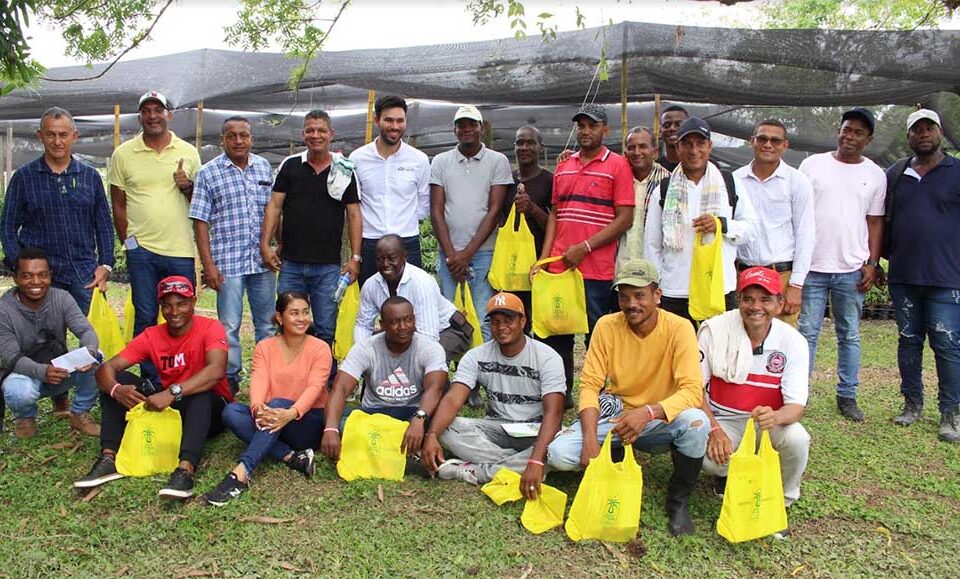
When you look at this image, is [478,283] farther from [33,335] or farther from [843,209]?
[33,335]

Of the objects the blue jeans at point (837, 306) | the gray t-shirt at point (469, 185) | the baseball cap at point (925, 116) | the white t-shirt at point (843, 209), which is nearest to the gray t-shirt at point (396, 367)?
the gray t-shirt at point (469, 185)

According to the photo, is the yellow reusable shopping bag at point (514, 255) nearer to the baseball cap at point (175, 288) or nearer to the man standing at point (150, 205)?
the baseball cap at point (175, 288)

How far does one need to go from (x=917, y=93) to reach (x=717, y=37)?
179 centimetres

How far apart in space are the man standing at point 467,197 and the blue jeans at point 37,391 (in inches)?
92.0

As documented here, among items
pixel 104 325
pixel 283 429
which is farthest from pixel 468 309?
pixel 104 325

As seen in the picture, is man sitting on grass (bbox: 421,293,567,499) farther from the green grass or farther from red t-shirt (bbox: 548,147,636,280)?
red t-shirt (bbox: 548,147,636,280)

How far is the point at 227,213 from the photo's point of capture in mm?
5043

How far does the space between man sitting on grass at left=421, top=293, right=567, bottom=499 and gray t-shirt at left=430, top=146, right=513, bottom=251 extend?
1.22m

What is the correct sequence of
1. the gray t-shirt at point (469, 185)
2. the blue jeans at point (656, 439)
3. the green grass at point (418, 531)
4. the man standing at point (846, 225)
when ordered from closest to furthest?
the green grass at point (418, 531) → the blue jeans at point (656, 439) → the man standing at point (846, 225) → the gray t-shirt at point (469, 185)

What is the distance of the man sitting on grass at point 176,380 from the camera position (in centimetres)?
409

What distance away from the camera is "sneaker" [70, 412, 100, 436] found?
15.8 feet

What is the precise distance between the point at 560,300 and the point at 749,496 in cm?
172

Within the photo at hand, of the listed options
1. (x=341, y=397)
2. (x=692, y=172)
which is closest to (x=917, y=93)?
(x=692, y=172)

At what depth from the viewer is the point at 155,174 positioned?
5.04 m
